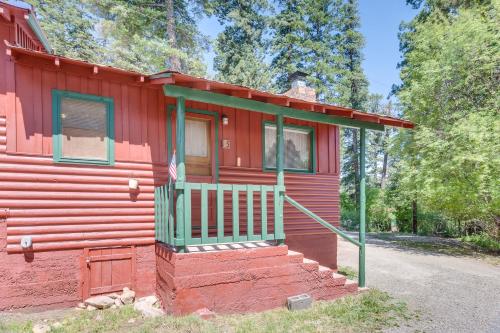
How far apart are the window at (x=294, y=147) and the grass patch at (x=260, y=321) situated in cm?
312

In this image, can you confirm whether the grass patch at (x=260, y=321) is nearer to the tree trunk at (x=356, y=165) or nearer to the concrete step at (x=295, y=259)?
the concrete step at (x=295, y=259)

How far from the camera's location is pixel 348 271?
7.38 metres

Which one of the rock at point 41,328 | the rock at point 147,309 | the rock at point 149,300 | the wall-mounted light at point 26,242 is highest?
the wall-mounted light at point 26,242

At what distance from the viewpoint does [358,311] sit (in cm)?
473

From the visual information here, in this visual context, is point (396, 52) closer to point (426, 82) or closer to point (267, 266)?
point (426, 82)

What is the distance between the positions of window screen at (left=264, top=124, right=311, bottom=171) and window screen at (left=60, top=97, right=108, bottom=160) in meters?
3.32

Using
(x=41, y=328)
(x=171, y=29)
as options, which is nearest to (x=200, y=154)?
(x=41, y=328)

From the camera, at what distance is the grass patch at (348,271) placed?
22.7ft

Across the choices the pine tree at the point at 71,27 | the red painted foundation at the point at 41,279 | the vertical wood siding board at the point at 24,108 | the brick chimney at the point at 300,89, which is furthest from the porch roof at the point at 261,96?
the pine tree at the point at 71,27

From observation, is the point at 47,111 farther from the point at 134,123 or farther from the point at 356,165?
the point at 356,165

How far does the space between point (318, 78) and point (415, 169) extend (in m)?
14.8

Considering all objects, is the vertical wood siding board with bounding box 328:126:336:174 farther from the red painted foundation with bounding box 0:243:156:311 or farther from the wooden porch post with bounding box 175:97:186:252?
the red painted foundation with bounding box 0:243:156:311

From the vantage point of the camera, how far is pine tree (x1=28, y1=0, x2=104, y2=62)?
17.2m

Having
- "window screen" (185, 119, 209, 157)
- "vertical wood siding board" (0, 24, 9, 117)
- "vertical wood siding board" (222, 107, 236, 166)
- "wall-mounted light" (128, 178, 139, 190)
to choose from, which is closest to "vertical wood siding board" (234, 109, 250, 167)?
"vertical wood siding board" (222, 107, 236, 166)
